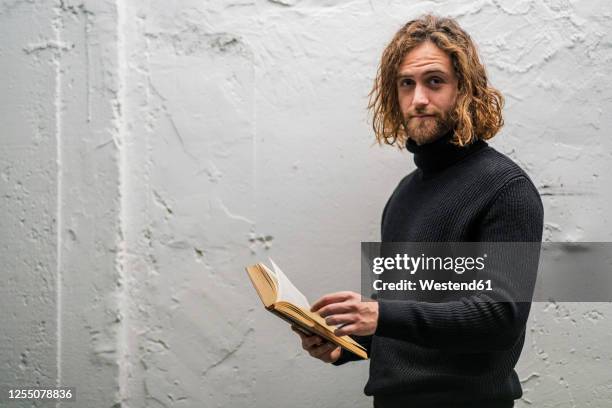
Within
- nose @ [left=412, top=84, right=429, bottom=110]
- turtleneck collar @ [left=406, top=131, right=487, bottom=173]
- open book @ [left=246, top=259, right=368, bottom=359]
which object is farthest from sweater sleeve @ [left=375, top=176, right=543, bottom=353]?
nose @ [left=412, top=84, right=429, bottom=110]

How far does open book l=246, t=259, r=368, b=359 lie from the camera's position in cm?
139

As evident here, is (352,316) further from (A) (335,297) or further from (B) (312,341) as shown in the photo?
(B) (312,341)

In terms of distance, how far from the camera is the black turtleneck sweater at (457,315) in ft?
4.60

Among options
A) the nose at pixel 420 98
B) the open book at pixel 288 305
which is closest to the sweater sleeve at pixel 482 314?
the open book at pixel 288 305

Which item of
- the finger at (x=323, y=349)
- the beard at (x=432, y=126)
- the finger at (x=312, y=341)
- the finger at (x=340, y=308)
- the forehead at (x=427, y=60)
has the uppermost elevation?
Answer: the forehead at (x=427, y=60)

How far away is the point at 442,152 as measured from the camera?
169 centimetres

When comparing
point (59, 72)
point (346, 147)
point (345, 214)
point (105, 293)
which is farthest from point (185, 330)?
point (59, 72)

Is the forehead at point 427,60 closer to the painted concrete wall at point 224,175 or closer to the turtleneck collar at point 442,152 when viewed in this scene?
the turtleneck collar at point 442,152

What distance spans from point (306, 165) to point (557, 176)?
0.84 metres

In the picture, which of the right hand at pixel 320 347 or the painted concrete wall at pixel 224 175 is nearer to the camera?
the right hand at pixel 320 347

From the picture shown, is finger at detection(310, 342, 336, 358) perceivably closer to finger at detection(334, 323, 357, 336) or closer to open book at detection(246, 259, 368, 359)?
open book at detection(246, 259, 368, 359)

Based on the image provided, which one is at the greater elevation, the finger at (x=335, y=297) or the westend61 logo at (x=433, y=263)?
the westend61 logo at (x=433, y=263)

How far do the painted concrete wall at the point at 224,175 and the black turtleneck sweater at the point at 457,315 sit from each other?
1.70 feet

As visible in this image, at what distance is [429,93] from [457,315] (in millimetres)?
616
